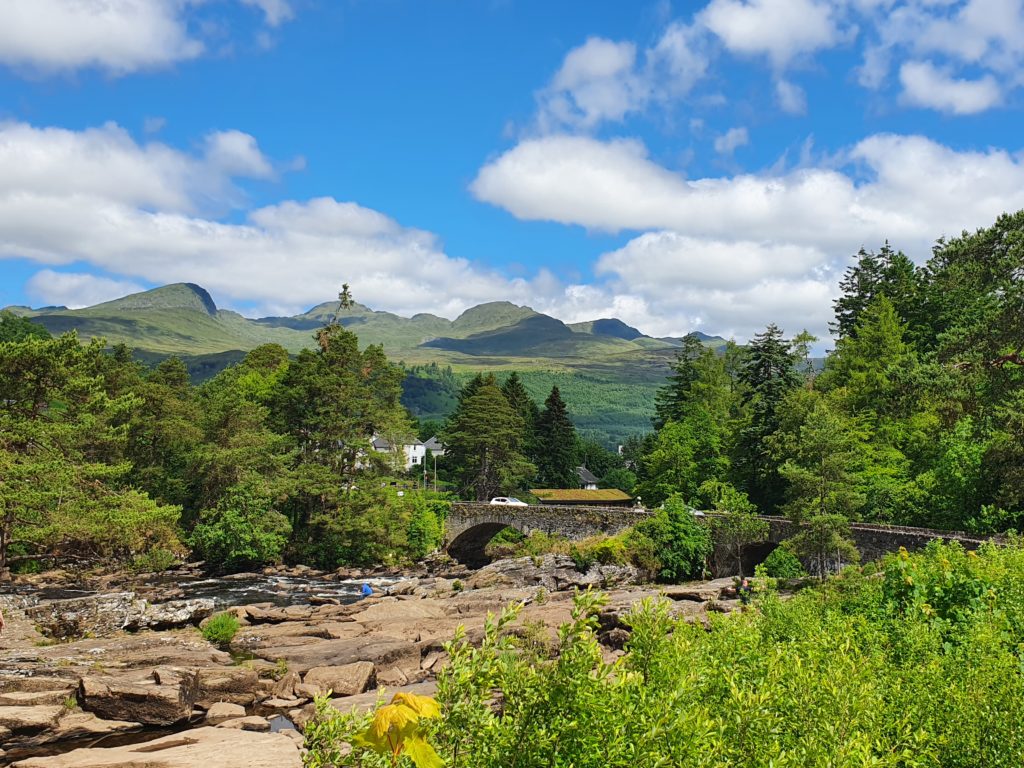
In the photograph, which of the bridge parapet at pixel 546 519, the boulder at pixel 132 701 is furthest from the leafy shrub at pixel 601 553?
the boulder at pixel 132 701

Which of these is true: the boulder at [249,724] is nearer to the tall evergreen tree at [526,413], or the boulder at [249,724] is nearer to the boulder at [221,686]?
the boulder at [221,686]

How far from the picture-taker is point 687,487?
54875mm

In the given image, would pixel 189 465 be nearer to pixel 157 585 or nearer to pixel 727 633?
pixel 157 585

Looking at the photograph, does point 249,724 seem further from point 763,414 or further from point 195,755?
point 763,414

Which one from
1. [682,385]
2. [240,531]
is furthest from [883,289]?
[240,531]

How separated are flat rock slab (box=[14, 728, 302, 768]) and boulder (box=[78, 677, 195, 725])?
358cm

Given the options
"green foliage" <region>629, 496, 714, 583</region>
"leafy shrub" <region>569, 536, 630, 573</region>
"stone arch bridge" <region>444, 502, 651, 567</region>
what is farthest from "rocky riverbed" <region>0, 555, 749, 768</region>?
"stone arch bridge" <region>444, 502, 651, 567</region>

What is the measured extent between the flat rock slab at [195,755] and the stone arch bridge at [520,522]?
33594 mm

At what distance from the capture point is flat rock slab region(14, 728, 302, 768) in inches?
558

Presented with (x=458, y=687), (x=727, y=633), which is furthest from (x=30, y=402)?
(x=458, y=687)

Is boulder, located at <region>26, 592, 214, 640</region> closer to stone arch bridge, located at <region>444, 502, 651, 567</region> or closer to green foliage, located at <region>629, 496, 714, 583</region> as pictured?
green foliage, located at <region>629, 496, 714, 583</region>

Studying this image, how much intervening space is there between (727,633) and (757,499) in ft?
139

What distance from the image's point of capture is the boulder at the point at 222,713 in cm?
1978

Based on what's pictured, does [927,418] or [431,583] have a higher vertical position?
[927,418]
